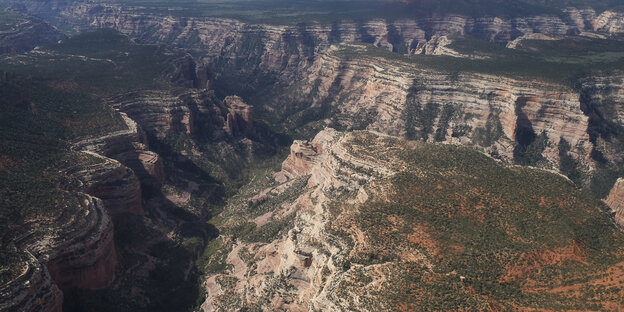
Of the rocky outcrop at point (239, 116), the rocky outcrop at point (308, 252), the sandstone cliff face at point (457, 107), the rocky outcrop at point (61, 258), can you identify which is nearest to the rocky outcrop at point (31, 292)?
the rocky outcrop at point (61, 258)

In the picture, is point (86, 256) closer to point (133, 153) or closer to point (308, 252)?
point (308, 252)

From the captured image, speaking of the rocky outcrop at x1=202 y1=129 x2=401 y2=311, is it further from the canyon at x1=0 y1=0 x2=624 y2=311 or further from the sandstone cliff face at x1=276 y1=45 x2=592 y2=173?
the sandstone cliff face at x1=276 y1=45 x2=592 y2=173

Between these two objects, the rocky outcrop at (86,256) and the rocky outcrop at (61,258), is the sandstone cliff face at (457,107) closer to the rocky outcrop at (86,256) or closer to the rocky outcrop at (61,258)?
the rocky outcrop at (86,256)

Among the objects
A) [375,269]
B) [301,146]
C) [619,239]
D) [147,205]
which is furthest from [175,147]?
[619,239]

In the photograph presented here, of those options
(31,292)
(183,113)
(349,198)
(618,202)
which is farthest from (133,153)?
(618,202)

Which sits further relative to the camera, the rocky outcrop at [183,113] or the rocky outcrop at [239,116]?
the rocky outcrop at [239,116]

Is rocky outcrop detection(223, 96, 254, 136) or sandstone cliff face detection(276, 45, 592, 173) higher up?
sandstone cliff face detection(276, 45, 592, 173)

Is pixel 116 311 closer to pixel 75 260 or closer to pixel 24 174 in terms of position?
pixel 75 260

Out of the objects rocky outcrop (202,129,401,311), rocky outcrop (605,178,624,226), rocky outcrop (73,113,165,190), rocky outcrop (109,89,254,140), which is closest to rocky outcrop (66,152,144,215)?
rocky outcrop (73,113,165,190)
